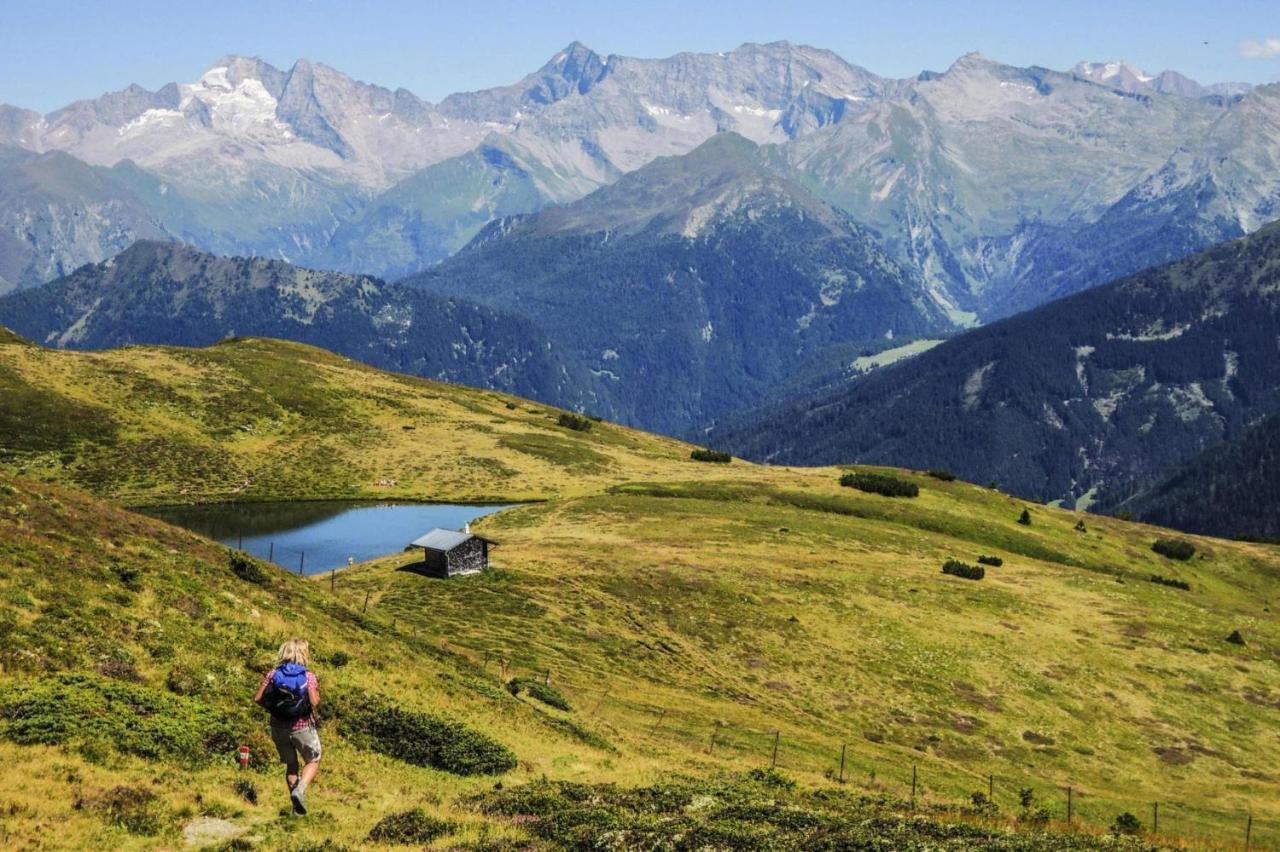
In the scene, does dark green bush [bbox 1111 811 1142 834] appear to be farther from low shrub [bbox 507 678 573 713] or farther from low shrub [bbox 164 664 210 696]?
low shrub [bbox 164 664 210 696]

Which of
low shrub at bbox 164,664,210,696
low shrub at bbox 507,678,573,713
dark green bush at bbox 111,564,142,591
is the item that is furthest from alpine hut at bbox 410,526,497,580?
low shrub at bbox 164,664,210,696

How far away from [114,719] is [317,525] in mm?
86264

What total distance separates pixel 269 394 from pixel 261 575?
400 feet

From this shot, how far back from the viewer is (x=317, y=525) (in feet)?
372

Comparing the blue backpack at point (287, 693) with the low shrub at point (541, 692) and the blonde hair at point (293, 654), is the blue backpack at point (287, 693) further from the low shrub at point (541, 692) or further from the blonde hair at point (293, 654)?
the low shrub at point (541, 692)

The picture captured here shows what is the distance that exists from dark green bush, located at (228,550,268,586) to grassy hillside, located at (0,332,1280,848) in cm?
179

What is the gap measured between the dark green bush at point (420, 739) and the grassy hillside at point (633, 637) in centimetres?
50

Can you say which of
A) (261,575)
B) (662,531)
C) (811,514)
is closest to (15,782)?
(261,575)

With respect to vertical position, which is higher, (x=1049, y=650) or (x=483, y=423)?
(x=483, y=423)

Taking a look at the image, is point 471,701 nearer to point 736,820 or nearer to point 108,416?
point 736,820

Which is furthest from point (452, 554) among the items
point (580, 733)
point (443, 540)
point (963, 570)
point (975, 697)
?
point (963, 570)

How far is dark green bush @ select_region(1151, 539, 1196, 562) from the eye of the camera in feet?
493

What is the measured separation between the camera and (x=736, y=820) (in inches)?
1150

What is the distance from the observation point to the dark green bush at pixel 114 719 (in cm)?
2789
